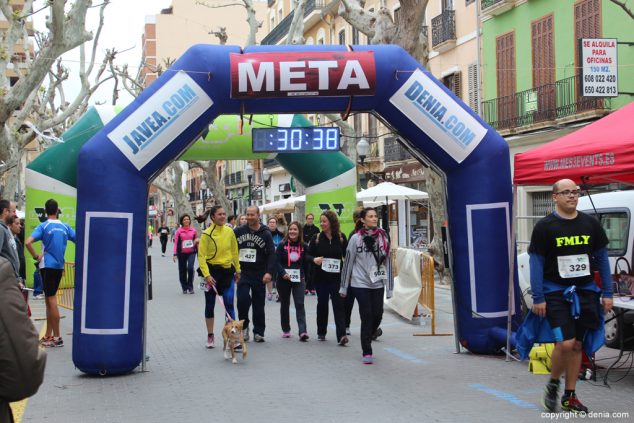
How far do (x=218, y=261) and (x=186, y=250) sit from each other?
8.78 metres

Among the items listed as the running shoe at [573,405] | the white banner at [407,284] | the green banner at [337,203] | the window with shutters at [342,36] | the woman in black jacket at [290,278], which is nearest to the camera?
the running shoe at [573,405]

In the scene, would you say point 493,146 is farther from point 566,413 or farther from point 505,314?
point 566,413

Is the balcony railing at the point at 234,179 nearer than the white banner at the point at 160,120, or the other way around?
the white banner at the point at 160,120

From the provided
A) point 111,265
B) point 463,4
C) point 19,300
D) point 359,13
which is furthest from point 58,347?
point 463,4

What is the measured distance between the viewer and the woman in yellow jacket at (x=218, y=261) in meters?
10.9

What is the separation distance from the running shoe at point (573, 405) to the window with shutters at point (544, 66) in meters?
16.3

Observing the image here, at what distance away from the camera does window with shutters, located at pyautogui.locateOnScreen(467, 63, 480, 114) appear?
1062 inches

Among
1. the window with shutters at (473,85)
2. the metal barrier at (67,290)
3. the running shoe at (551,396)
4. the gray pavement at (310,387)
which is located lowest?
the gray pavement at (310,387)

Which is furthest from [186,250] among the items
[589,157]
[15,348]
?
[15,348]

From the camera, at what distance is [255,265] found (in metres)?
11.5

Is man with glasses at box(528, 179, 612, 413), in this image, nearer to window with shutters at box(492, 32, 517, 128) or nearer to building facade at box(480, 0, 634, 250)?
building facade at box(480, 0, 634, 250)

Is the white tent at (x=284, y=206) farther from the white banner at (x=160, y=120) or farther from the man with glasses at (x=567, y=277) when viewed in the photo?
the man with glasses at (x=567, y=277)

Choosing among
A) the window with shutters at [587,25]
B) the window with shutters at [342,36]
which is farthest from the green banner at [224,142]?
the window with shutters at [342,36]

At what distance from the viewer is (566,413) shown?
681cm
